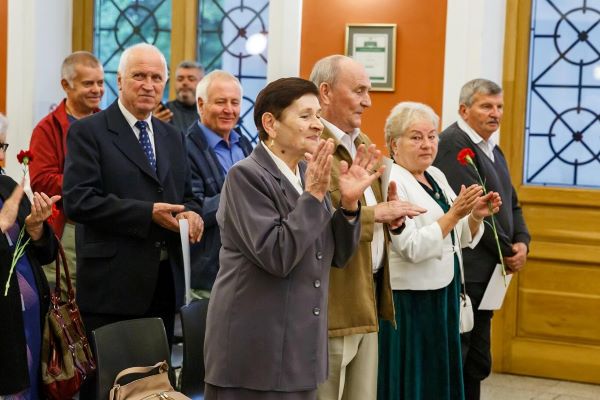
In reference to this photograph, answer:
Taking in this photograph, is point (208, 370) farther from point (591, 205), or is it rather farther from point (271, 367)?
point (591, 205)

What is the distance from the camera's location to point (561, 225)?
18.9 feet

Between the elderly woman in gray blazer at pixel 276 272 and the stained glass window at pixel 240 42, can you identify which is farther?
the stained glass window at pixel 240 42

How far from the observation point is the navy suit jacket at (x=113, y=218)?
3688mm

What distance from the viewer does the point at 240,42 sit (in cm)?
627

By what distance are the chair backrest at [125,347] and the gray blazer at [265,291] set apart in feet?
1.50

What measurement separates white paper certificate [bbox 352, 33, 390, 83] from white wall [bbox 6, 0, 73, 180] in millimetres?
2113

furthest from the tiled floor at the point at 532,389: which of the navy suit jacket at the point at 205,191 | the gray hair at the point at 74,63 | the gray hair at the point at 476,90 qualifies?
the gray hair at the point at 74,63

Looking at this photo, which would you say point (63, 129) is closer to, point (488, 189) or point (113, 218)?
point (113, 218)

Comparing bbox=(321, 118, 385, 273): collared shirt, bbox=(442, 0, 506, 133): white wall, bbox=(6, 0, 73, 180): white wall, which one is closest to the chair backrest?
bbox=(321, 118, 385, 273): collared shirt

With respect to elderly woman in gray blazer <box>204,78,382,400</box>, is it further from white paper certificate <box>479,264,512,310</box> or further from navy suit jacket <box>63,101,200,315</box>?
white paper certificate <box>479,264,512,310</box>

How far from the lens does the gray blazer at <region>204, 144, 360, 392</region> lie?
268 cm

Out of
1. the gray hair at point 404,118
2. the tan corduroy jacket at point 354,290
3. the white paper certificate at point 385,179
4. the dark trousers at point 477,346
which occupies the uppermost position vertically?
the gray hair at point 404,118

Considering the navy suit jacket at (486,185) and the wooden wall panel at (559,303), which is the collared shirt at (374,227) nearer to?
the navy suit jacket at (486,185)

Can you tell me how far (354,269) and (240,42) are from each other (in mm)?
3275
